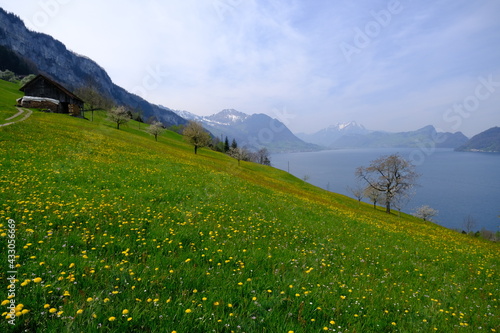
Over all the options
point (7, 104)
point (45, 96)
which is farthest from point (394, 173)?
point (45, 96)

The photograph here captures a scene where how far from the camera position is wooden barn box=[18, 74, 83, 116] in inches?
2415

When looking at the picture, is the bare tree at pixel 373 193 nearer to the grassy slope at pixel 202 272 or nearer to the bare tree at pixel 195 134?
the bare tree at pixel 195 134

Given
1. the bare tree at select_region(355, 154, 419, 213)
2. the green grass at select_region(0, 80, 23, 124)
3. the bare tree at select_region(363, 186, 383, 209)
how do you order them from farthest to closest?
the bare tree at select_region(363, 186, 383, 209) < the bare tree at select_region(355, 154, 419, 213) < the green grass at select_region(0, 80, 23, 124)

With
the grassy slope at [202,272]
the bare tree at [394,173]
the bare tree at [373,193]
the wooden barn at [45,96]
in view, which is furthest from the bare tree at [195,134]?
the grassy slope at [202,272]

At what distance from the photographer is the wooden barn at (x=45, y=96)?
61344 millimetres

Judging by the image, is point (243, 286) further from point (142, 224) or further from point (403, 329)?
point (142, 224)

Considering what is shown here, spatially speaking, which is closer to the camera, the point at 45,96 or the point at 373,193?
the point at 45,96

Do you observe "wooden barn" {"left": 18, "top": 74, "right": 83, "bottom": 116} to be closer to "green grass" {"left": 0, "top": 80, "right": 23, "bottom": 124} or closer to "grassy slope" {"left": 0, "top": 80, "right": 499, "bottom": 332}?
"green grass" {"left": 0, "top": 80, "right": 23, "bottom": 124}

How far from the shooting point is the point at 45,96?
65500 mm

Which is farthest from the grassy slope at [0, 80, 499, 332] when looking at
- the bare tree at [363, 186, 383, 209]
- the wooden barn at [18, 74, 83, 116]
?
the wooden barn at [18, 74, 83, 116]

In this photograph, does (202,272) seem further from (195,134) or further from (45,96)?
(45,96)

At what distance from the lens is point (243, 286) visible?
5402 millimetres

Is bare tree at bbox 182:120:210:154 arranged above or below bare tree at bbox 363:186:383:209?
above

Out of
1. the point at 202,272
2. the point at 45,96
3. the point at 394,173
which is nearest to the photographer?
the point at 202,272
